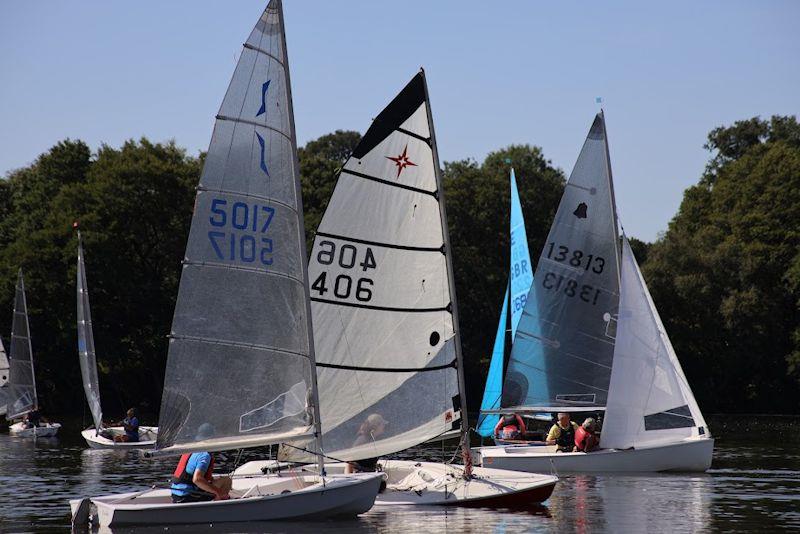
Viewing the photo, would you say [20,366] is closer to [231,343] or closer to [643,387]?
[643,387]

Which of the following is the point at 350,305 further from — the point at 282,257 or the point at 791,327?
the point at 791,327

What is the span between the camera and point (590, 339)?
3412 centimetres

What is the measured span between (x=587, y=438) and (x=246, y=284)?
13213mm

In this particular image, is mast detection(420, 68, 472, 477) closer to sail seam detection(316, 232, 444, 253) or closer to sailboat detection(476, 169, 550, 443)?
sail seam detection(316, 232, 444, 253)

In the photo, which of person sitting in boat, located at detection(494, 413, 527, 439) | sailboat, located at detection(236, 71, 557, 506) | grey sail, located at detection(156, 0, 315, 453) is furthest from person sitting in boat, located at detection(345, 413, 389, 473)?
person sitting in boat, located at detection(494, 413, 527, 439)

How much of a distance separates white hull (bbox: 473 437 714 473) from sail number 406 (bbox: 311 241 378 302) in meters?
8.63

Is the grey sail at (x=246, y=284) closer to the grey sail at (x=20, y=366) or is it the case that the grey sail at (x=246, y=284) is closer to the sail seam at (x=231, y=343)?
the sail seam at (x=231, y=343)

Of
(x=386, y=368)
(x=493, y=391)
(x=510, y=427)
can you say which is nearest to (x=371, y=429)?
(x=386, y=368)

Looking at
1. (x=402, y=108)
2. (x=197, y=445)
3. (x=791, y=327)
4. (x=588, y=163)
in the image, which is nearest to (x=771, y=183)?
(x=791, y=327)

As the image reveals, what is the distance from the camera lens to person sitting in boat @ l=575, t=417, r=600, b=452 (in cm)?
→ 3209

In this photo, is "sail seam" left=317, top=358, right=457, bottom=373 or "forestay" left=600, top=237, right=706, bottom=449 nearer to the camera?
"sail seam" left=317, top=358, right=457, bottom=373

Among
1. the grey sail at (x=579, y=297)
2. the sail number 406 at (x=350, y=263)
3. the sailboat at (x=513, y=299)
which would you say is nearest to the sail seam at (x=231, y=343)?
the sail number 406 at (x=350, y=263)

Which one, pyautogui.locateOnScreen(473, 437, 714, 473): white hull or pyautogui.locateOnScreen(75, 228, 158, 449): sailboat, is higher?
pyautogui.locateOnScreen(75, 228, 158, 449): sailboat

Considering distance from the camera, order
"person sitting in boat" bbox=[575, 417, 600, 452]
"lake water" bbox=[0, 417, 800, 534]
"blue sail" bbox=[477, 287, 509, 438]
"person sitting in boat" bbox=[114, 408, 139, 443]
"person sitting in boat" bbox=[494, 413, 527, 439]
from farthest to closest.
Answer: "person sitting in boat" bbox=[114, 408, 139, 443]
"blue sail" bbox=[477, 287, 509, 438]
"person sitting in boat" bbox=[494, 413, 527, 439]
"person sitting in boat" bbox=[575, 417, 600, 452]
"lake water" bbox=[0, 417, 800, 534]
